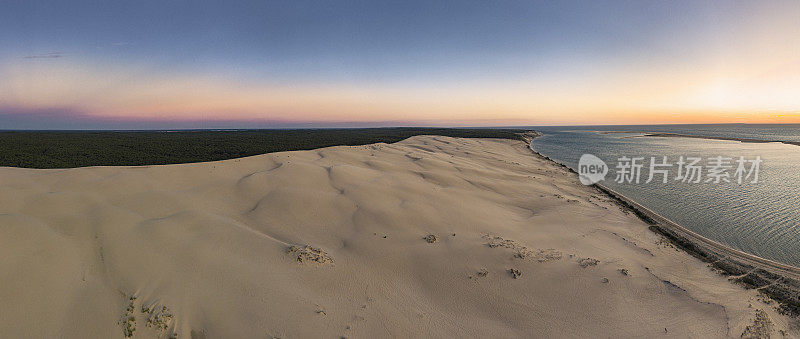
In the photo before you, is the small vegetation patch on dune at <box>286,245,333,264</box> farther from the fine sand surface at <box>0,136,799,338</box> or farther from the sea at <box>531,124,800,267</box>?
the sea at <box>531,124,800,267</box>

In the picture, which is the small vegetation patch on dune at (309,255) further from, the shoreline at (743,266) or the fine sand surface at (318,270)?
the shoreline at (743,266)

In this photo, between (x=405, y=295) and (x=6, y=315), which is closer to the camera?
(x=6, y=315)

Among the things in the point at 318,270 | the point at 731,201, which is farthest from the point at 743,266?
the point at 318,270

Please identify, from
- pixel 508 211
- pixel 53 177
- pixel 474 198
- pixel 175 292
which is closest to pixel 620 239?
pixel 508 211

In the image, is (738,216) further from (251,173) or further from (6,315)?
(6,315)

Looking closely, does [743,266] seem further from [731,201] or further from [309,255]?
[309,255]

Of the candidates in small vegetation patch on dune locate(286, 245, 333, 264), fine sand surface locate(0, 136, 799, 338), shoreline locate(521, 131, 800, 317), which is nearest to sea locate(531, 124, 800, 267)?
shoreline locate(521, 131, 800, 317)
